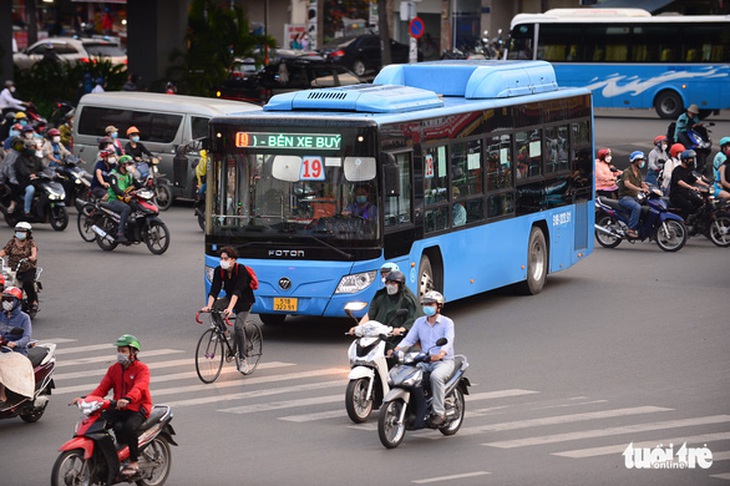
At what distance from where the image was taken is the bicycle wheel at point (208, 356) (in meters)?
15.3

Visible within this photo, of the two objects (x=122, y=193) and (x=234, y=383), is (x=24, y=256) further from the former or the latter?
(x=122, y=193)

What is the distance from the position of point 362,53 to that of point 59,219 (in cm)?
3919

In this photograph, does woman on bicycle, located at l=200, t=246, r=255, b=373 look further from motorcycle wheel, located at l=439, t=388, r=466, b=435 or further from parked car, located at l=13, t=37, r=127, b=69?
parked car, located at l=13, t=37, r=127, b=69

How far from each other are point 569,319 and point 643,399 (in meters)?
4.81

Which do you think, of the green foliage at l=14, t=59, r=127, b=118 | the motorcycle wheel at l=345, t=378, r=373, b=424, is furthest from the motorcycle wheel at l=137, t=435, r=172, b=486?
the green foliage at l=14, t=59, r=127, b=118

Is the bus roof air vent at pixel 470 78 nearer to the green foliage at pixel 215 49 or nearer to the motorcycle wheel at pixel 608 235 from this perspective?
the motorcycle wheel at pixel 608 235

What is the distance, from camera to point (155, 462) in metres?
11.1

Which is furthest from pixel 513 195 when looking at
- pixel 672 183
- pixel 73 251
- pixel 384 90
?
pixel 73 251

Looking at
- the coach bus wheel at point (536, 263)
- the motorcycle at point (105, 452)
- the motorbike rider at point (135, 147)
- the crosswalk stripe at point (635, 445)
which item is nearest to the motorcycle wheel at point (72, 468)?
the motorcycle at point (105, 452)

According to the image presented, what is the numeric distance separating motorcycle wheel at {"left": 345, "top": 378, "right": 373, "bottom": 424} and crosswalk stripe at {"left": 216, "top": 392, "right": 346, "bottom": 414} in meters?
0.85

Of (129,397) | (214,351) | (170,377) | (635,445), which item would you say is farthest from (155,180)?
(129,397)

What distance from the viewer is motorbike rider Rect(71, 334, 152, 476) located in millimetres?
10836

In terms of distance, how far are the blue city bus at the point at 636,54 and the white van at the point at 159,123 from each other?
57.6 ft

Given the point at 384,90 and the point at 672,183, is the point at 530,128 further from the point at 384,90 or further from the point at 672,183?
the point at 672,183
